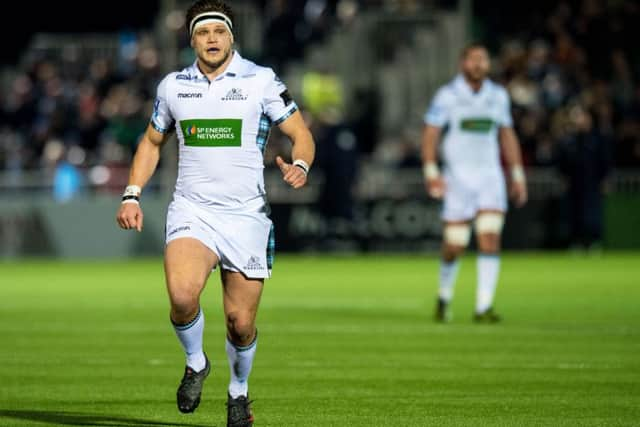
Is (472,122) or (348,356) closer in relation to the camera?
(348,356)

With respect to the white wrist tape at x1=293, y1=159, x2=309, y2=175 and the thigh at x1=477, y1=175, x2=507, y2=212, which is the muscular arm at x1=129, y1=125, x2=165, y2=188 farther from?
the thigh at x1=477, y1=175, x2=507, y2=212

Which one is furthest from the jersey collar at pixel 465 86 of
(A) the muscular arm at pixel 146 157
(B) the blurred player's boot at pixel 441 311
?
(A) the muscular arm at pixel 146 157

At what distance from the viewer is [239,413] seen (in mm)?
8781

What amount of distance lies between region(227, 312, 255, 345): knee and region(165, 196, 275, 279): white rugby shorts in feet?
0.73

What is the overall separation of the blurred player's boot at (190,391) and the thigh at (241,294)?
372 millimetres

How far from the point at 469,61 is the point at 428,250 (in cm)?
1408

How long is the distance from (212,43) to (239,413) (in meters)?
2.03

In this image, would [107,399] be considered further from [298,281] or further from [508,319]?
[298,281]

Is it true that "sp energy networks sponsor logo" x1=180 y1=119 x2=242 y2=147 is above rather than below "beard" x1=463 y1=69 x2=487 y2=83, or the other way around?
above

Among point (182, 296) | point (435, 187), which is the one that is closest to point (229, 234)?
point (182, 296)

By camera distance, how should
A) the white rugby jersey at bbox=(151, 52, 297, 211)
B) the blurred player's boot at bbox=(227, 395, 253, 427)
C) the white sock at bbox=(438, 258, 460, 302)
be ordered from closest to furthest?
the blurred player's boot at bbox=(227, 395, 253, 427) < the white rugby jersey at bbox=(151, 52, 297, 211) < the white sock at bbox=(438, 258, 460, 302)

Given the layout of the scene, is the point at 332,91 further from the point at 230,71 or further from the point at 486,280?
the point at 230,71

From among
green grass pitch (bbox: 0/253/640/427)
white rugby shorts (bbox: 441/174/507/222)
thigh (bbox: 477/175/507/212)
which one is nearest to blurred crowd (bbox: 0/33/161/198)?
green grass pitch (bbox: 0/253/640/427)

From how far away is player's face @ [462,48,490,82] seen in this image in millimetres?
15965
